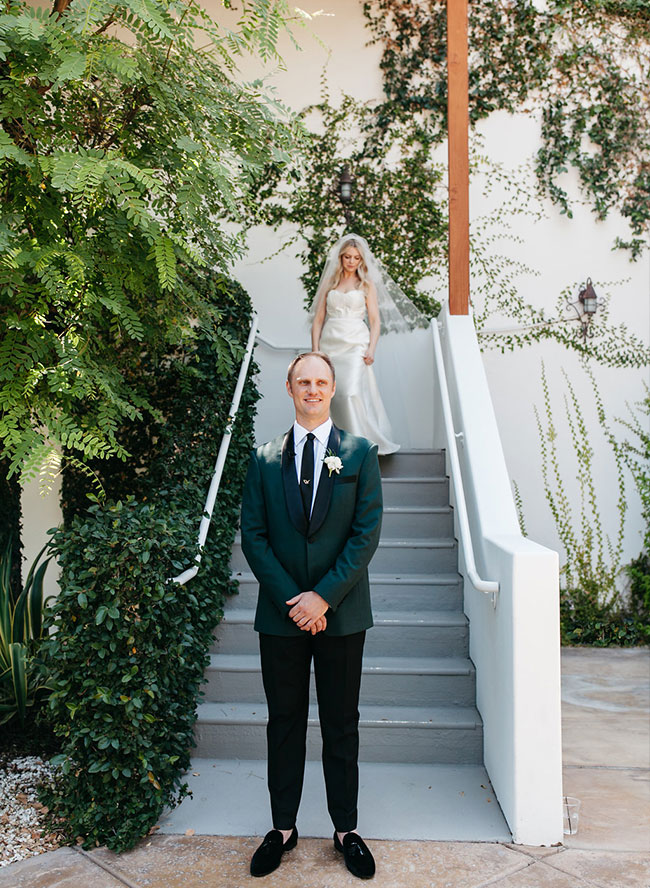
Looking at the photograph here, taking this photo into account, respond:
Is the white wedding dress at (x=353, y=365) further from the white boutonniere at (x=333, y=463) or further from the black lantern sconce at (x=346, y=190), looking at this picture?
the white boutonniere at (x=333, y=463)

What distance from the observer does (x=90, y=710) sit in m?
2.94

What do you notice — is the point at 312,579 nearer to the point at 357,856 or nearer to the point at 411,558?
the point at 357,856

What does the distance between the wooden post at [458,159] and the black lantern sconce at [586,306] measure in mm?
1737

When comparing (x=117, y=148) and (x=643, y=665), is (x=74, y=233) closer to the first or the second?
(x=117, y=148)

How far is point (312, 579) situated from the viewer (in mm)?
2691

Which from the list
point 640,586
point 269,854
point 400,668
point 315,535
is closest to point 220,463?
point 400,668

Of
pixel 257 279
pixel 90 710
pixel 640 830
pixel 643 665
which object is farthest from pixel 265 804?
pixel 257 279

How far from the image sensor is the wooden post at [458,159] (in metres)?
5.37

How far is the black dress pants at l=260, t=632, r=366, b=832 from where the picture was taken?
2.71 metres

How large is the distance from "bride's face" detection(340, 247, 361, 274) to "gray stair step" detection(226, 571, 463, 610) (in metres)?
2.41

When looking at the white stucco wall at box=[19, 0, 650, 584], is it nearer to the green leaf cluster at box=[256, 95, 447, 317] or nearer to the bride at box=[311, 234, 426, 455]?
the green leaf cluster at box=[256, 95, 447, 317]

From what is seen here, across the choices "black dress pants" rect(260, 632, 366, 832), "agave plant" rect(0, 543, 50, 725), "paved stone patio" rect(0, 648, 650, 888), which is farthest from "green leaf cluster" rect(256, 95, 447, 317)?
"paved stone patio" rect(0, 648, 650, 888)

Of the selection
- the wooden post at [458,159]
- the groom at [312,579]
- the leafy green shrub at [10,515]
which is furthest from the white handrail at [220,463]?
the leafy green shrub at [10,515]

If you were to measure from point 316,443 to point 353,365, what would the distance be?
2.82m
